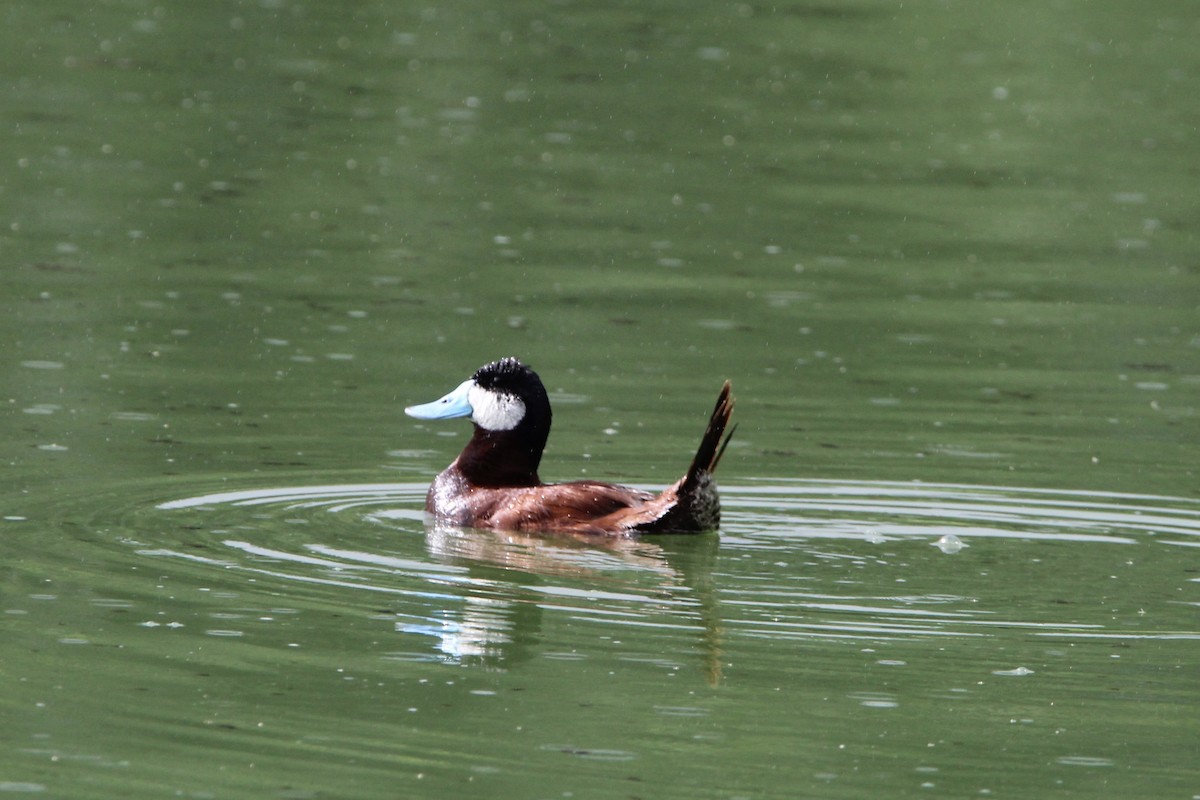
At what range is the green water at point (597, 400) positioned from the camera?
7.32 meters

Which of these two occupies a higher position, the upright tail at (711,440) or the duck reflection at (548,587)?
the upright tail at (711,440)

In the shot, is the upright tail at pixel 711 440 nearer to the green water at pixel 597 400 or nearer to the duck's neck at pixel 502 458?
the green water at pixel 597 400

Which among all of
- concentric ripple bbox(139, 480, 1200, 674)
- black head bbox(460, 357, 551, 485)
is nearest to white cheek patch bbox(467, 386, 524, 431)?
black head bbox(460, 357, 551, 485)

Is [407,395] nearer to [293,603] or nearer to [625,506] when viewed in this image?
[625,506]

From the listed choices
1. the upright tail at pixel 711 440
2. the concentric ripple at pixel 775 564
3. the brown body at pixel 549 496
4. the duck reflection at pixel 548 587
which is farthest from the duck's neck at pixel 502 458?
the upright tail at pixel 711 440

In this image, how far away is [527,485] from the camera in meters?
10.9

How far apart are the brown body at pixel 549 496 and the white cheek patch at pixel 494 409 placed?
0.12 feet

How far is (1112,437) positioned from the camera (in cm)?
1248

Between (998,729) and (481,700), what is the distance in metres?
1.64

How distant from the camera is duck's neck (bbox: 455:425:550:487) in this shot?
10.8m

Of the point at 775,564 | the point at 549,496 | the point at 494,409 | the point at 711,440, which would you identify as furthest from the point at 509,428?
the point at 775,564

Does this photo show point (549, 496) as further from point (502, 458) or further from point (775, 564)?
point (775, 564)

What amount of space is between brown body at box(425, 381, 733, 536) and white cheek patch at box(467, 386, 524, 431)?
1.5 inches

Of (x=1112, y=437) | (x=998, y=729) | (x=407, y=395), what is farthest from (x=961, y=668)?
(x=407, y=395)
